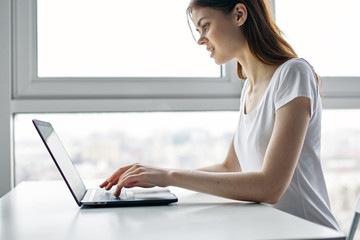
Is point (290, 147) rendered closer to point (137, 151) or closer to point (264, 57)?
point (264, 57)

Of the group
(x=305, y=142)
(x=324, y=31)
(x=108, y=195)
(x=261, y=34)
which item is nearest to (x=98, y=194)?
(x=108, y=195)

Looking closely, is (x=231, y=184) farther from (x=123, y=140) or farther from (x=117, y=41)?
(x=117, y=41)

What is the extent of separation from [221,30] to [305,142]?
1.48 feet

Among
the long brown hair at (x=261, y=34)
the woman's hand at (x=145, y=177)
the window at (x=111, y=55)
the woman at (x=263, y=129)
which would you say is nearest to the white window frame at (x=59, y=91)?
the window at (x=111, y=55)

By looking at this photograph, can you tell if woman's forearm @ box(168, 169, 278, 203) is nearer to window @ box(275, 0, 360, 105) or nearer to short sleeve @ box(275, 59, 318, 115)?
short sleeve @ box(275, 59, 318, 115)

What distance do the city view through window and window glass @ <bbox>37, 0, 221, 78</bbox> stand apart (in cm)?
20

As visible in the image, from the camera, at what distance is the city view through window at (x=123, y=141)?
1.80m

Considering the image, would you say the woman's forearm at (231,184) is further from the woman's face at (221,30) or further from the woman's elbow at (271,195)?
the woman's face at (221,30)

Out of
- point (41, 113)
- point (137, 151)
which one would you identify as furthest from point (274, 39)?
point (41, 113)

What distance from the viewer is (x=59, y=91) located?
178 centimetres

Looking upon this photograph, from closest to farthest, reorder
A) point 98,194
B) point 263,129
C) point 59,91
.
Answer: point 98,194
point 263,129
point 59,91

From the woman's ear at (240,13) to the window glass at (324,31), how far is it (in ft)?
2.49

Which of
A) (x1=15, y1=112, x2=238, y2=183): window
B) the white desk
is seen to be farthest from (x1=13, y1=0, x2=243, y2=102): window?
the white desk

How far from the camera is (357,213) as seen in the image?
1.29 m
